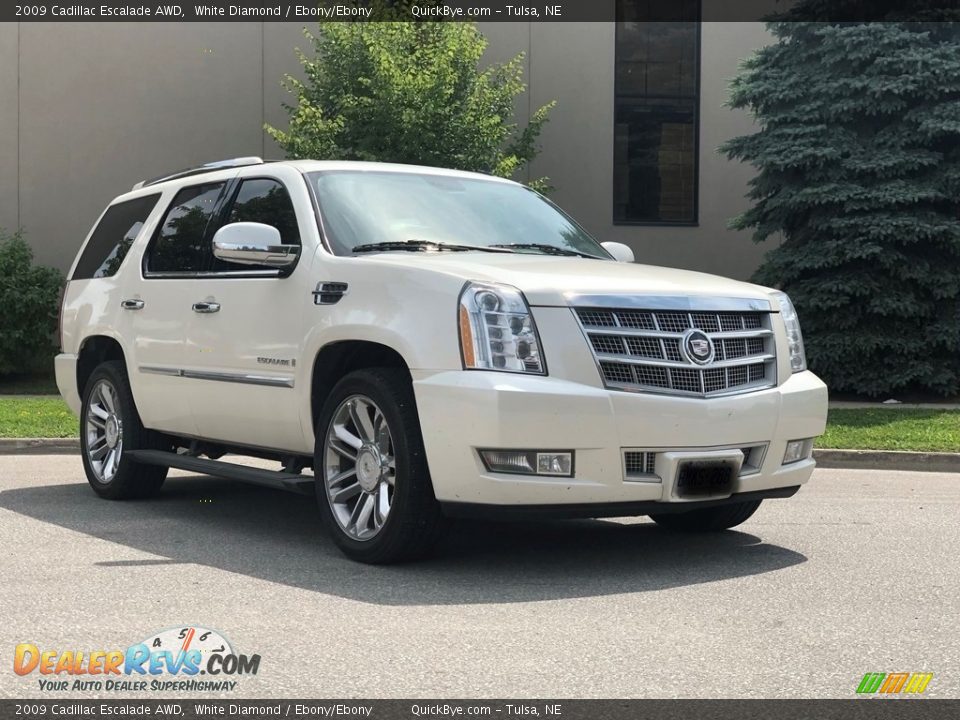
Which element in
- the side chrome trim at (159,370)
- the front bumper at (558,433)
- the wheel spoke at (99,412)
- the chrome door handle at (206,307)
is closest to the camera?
the front bumper at (558,433)

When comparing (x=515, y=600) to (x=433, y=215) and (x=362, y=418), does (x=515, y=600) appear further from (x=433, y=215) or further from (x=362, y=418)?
(x=433, y=215)

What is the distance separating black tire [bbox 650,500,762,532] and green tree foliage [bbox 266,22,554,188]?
35.3 feet

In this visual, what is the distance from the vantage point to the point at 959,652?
4953 mm

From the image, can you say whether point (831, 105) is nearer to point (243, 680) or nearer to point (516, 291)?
point (516, 291)

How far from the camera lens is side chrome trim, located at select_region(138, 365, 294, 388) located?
7.09m

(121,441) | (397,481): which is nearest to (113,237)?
(121,441)

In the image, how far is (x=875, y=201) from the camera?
17.0m

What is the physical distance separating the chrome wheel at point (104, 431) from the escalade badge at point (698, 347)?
4.08 meters

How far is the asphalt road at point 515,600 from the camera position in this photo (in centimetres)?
459

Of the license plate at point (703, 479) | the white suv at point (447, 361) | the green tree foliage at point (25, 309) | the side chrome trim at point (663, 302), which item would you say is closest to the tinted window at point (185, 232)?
the white suv at point (447, 361)

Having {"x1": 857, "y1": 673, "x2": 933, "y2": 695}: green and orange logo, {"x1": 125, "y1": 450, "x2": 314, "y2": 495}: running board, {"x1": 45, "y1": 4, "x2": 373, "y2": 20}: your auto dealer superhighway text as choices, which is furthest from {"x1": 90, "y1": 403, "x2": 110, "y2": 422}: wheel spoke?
{"x1": 45, "y1": 4, "x2": 373, "y2": 20}: your auto dealer superhighway text

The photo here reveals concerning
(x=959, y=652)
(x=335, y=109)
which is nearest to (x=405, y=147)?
(x=335, y=109)

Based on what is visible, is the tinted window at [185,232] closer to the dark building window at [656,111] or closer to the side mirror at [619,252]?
the side mirror at [619,252]

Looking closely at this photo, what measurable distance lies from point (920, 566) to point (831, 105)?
39.1 feet
